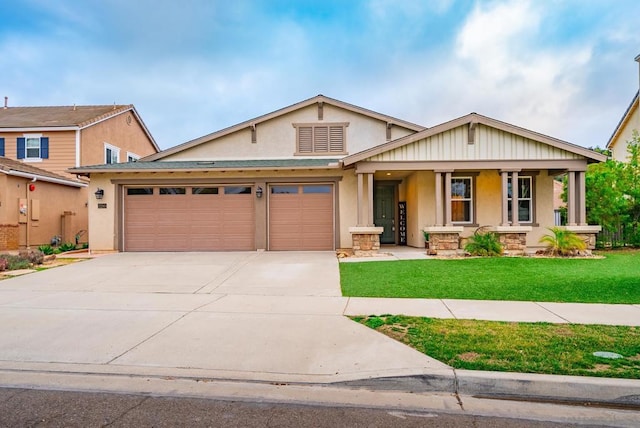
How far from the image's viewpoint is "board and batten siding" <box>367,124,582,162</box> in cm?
1328

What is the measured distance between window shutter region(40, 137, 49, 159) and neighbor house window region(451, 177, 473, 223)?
1941cm

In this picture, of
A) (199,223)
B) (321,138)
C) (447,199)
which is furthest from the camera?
(321,138)

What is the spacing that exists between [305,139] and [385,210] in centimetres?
460

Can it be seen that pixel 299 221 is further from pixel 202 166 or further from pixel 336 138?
pixel 336 138

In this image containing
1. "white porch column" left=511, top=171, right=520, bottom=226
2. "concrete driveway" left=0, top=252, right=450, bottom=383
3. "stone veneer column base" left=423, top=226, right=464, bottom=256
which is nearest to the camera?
"concrete driveway" left=0, top=252, right=450, bottom=383

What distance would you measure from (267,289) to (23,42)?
65.2 feet

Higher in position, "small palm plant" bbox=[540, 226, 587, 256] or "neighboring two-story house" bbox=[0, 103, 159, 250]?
"neighboring two-story house" bbox=[0, 103, 159, 250]

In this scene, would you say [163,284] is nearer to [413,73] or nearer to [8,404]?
[8,404]

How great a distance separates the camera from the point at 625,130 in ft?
77.3

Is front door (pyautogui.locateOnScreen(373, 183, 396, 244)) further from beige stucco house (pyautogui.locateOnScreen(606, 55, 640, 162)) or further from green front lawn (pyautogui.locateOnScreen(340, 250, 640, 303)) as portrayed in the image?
beige stucco house (pyautogui.locateOnScreen(606, 55, 640, 162))

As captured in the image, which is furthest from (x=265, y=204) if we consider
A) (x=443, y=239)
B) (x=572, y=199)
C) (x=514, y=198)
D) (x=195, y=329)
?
(x=572, y=199)

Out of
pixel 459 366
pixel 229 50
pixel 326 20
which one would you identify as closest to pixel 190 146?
pixel 229 50

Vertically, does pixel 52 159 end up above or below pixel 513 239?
above

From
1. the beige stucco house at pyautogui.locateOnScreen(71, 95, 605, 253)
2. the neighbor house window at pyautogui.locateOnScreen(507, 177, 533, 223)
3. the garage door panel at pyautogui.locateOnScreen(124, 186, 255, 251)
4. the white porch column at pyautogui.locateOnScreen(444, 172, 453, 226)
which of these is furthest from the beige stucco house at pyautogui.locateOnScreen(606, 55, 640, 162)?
the garage door panel at pyautogui.locateOnScreen(124, 186, 255, 251)
